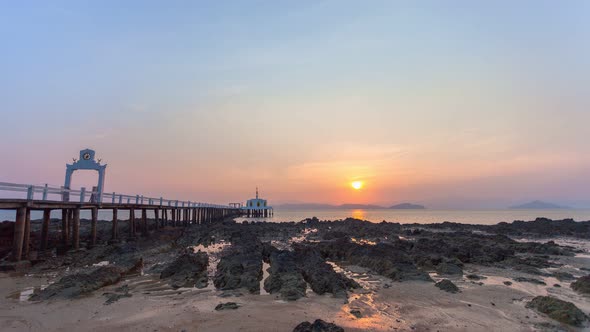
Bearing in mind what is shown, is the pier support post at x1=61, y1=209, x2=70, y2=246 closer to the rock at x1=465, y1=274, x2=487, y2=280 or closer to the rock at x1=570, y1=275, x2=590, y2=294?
the rock at x1=465, y1=274, x2=487, y2=280

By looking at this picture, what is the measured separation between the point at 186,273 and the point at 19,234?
9.60 metres

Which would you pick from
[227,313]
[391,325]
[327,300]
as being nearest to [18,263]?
[227,313]

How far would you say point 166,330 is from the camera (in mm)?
7664

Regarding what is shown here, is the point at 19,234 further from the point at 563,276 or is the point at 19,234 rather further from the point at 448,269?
the point at 563,276

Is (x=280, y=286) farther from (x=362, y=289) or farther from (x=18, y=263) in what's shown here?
(x=18, y=263)

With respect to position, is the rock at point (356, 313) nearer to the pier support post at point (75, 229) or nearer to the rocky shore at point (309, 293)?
the rocky shore at point (309, 293)

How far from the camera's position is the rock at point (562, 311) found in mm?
8531

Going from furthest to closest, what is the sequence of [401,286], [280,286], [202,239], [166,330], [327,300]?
[202,239], [401,286], [280,286], [327,300], [166,330]

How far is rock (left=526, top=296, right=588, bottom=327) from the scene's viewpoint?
8.53 meters

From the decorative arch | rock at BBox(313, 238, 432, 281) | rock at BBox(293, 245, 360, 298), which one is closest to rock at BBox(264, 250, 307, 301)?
rock at BBox(293, 245, 360, 298)

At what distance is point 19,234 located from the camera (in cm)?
1659

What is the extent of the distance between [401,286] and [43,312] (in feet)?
35.9

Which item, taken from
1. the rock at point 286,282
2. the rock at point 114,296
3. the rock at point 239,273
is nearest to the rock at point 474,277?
the rock at point 286,282

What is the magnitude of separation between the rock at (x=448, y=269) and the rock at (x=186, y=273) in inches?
400
